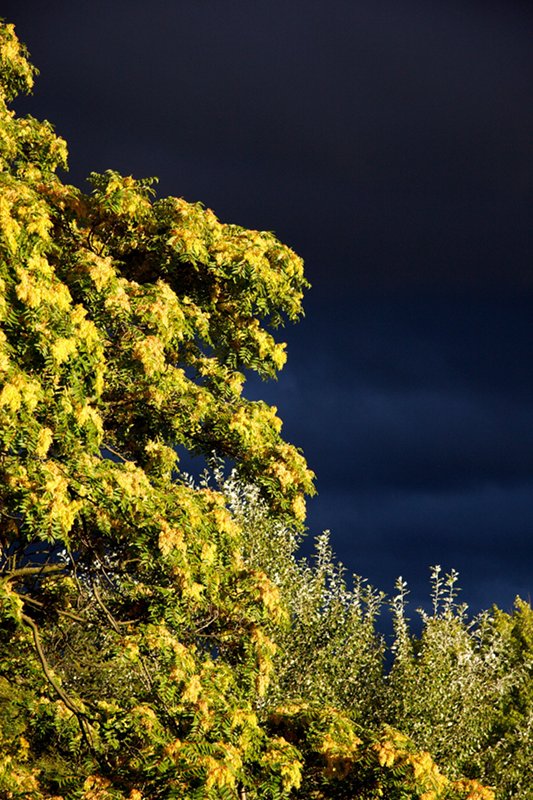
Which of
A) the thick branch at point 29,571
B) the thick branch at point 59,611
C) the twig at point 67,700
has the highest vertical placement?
the thick branch at point 29,571

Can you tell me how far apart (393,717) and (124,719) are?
37.8ft

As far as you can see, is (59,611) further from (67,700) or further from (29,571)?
(67,700)

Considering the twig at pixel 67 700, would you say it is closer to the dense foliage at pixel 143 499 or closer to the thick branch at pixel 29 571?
the dense foliage at pixel 143 499

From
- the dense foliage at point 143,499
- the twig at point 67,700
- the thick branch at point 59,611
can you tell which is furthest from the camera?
the thick branch at point 59,611

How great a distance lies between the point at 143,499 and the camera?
11.3m

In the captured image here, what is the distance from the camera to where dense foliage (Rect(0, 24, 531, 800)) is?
10508mm

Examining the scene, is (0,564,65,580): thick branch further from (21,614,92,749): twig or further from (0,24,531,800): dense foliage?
(21,614,92,749): twig

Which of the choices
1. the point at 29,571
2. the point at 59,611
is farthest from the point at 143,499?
the point at 29,571

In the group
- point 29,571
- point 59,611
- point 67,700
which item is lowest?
point 67,700

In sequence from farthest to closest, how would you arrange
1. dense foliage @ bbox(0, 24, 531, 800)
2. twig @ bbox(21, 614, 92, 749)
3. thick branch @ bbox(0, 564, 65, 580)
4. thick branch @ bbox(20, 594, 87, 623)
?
thick branch @ bbox(0, 564, 65, 580) → thick branch @ bbox(20, 594, 87, 623) → twig @ bbox(21, 614, 92, 749) → dense foliage @ bbox(0, 24, 531, 800)

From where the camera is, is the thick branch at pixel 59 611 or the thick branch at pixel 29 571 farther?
the thick branch at pixel 29 571

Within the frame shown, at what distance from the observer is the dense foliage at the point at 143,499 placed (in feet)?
34.5

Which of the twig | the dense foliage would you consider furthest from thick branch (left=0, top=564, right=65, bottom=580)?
the twig

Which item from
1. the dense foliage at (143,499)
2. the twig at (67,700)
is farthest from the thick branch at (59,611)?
the twig at (67,700)
